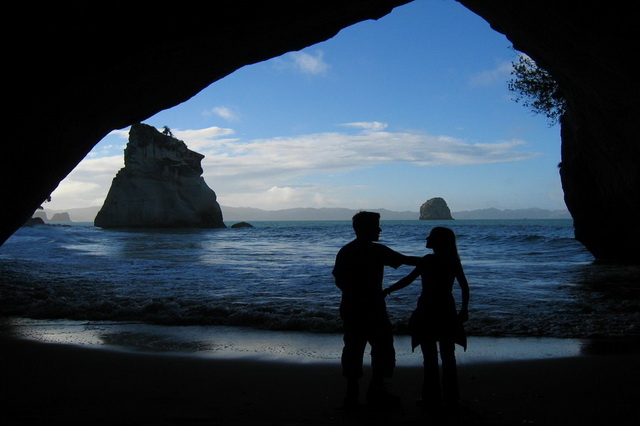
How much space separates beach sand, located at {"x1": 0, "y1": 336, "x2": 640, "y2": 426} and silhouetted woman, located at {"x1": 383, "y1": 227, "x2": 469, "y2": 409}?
0.21 m

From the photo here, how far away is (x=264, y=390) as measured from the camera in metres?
4.65

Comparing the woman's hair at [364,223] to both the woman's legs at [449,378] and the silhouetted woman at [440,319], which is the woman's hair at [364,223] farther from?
the woman's legs at [449,378]

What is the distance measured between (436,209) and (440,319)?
157290 millimetres

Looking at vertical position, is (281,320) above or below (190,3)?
below

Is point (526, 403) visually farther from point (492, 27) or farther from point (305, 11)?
point (492, 27)

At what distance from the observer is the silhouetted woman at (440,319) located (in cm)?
380

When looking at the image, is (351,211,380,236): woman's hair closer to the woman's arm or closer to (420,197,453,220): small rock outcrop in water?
the woman's arm

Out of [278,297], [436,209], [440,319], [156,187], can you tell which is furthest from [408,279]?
[436,209]

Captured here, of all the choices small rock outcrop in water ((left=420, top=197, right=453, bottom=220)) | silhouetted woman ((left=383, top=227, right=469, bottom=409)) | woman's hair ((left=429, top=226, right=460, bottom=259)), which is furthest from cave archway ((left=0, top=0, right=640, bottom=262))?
small rock outcrop in water ((left=420, top=197, right=453, bottom=220))

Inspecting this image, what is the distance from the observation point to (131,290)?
11.6 m

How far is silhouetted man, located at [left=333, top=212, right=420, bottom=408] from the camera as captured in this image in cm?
388

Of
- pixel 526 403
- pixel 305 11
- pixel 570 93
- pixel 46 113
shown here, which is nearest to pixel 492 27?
pixel 570 93

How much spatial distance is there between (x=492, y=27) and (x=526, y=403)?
574cm

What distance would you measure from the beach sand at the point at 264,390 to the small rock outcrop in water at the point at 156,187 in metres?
61.1
